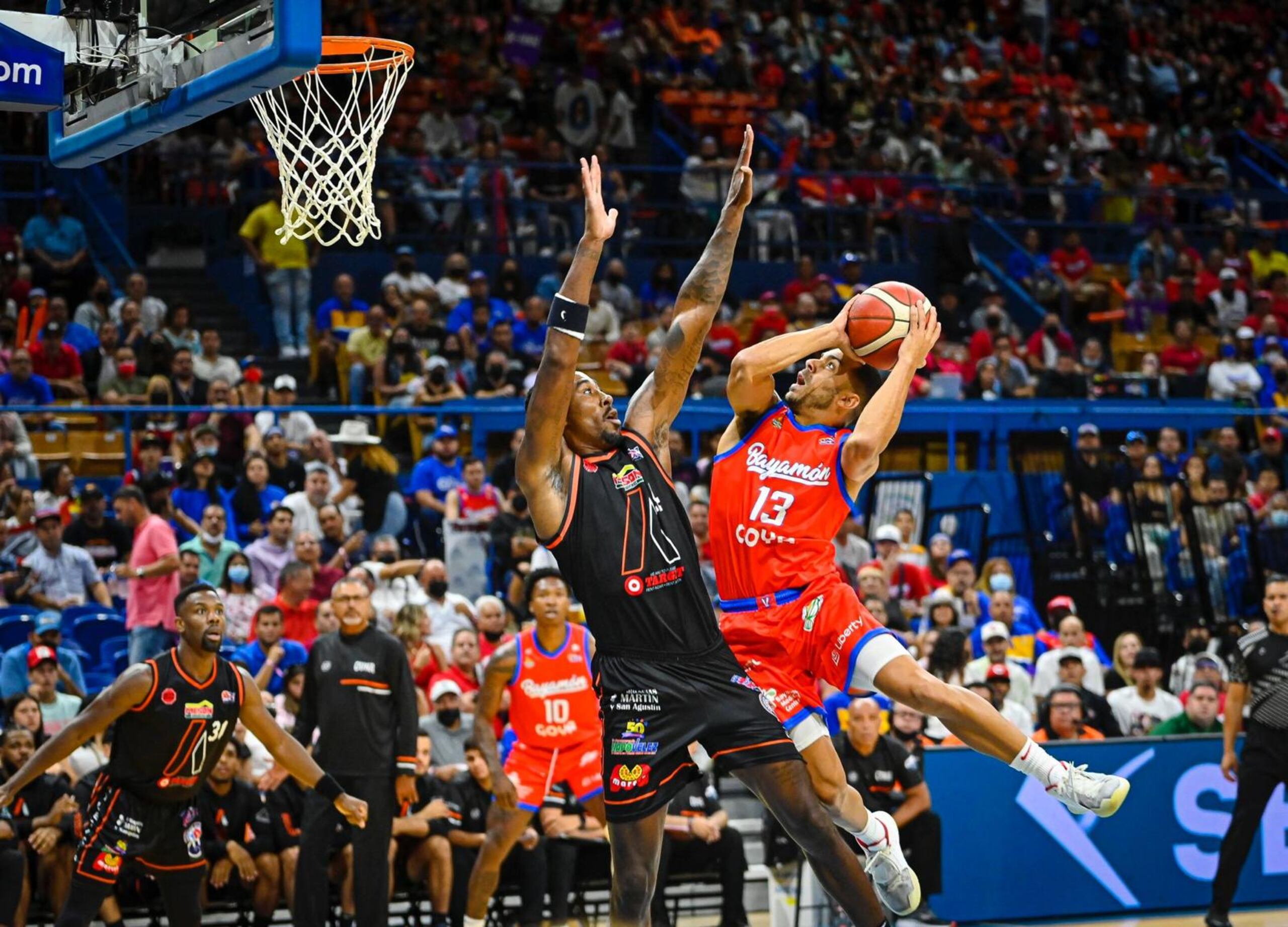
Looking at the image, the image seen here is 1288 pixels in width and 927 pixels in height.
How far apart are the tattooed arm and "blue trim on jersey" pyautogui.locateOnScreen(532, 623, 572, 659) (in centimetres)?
402

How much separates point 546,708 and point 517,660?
0.37 m

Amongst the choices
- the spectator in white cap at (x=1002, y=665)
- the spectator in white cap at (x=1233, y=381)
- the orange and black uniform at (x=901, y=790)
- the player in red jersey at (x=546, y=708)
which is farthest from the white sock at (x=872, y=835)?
the spectator in white cap at (x=1233, y=381)

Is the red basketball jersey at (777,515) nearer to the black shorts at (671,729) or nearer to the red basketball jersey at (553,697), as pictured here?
the black shorts at (671,729)

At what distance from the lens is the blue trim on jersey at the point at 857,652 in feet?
24.2

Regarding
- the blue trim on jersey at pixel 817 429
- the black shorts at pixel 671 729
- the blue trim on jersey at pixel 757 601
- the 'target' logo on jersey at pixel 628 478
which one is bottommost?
the black shorts at pixel 671 729

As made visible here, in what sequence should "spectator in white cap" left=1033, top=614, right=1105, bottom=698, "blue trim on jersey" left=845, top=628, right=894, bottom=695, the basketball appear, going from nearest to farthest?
"blue trim on jersey" left=845, top=628, right=894, bottom=695 < the basketball < "spectator in white cap" left=1033, top=614, right=1105, bottom=698

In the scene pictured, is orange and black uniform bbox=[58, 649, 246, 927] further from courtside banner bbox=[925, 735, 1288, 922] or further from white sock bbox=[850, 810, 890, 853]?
courtside banner bbox=[925, 735, 1288, 922]

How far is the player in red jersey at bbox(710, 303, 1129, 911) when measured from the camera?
7402 millimetres

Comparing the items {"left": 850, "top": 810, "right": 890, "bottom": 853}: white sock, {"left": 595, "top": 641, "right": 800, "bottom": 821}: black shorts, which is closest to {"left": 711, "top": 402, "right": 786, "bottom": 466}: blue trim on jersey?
{"left": 595, "top": 641, "right": 800, "bottom": 821}: black shorts

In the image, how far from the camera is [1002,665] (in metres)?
13.3

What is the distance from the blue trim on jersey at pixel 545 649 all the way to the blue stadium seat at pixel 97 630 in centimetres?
409

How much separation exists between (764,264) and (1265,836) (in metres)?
10.4

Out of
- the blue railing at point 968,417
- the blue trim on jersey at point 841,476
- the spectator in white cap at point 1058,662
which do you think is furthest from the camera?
the blue railing at point 968,417

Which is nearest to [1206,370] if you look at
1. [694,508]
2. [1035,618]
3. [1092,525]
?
[1092,525]
